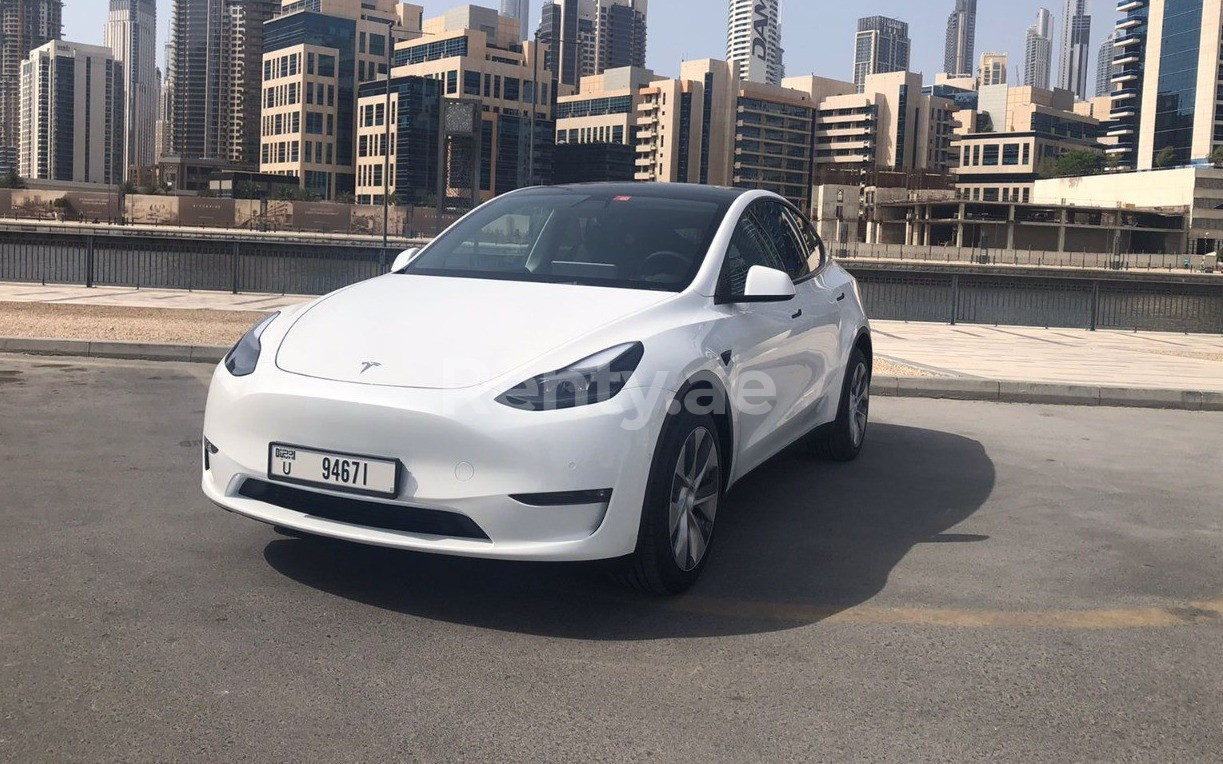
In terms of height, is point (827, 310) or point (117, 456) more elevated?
point (827, 310)

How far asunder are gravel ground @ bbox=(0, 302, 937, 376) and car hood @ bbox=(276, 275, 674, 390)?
7172 millimetres

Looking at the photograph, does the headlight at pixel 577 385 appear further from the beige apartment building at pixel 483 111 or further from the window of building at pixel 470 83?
the window of building at pixel 470 83

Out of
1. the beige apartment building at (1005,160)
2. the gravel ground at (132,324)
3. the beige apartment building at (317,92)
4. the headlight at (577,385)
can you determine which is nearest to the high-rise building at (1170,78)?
the beige apartment building at (1005,160)

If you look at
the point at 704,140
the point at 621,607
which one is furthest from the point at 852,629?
the point at 704,140

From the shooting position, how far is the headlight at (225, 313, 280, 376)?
4.38 m

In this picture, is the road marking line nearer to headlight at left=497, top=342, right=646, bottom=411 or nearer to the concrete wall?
headlight at left=497, top=342, right=646, bottom=411

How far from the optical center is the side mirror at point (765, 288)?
16.3 ft

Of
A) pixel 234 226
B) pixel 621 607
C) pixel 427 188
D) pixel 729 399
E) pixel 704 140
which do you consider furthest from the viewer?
pixel 704 140

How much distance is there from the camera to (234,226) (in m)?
117

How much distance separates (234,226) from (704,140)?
255 feet

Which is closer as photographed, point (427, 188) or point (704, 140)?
point (427, 188)

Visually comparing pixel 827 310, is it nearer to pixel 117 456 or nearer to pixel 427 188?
pixel 117 456

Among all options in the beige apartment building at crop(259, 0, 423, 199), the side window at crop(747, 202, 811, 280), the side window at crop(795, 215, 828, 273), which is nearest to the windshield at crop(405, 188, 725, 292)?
the side window at crop(747, 202, 811, 280)

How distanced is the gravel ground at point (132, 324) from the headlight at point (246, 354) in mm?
7735
